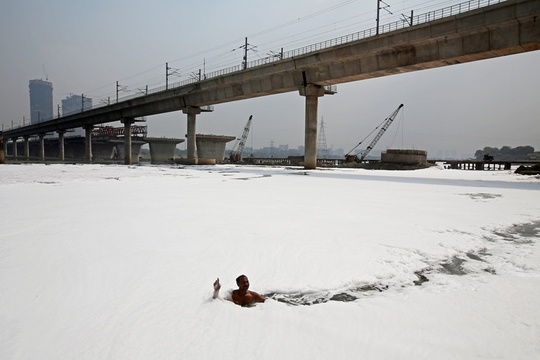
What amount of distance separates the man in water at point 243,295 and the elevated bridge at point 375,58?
24.3m

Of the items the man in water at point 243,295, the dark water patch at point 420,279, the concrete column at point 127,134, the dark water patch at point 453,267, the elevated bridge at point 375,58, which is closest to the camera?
the man in water at point 243,295

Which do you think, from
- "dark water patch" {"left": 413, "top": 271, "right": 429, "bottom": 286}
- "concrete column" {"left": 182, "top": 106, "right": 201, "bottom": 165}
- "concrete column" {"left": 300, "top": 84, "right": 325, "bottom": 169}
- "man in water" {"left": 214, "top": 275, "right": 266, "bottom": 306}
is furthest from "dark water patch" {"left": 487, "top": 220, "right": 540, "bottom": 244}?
"concrete column" {"left": 182, "top": 106, "right": 201, "bottom": 165}

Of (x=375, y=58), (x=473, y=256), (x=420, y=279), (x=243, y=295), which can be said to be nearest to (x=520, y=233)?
(x=473, y=256)

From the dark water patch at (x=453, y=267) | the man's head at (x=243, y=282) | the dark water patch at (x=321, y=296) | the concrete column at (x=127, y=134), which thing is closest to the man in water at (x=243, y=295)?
the man's head at (x=243, y=282)

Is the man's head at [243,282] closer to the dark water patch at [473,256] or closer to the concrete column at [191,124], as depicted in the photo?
the dark water patch at [473,256]

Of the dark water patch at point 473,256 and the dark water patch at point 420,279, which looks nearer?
the dark water patch at point 420,279

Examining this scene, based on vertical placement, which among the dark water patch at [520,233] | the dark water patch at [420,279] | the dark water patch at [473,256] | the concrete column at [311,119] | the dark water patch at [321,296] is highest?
the concrete column at [311,119]

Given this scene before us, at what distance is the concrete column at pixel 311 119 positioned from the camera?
3138 centimetres

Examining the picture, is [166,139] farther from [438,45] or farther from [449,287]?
[449,287]

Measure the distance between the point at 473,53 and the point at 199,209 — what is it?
73.1 ft

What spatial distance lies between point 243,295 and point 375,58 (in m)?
27.2

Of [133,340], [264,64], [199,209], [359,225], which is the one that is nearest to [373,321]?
[133,340]

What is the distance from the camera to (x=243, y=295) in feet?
11.1

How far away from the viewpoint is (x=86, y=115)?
70062 mm
